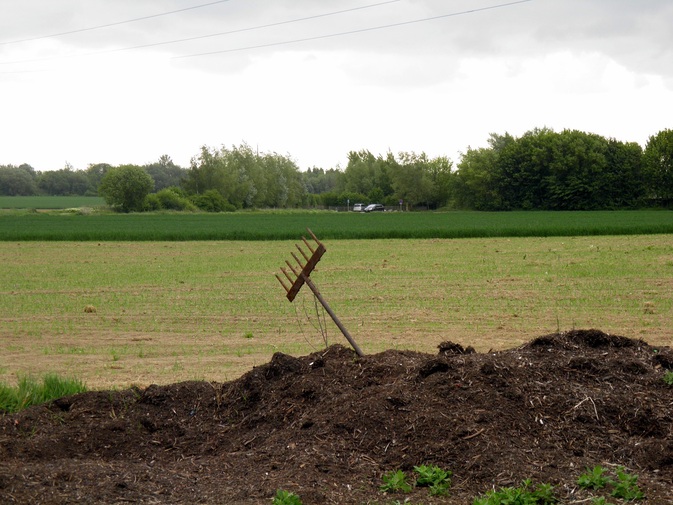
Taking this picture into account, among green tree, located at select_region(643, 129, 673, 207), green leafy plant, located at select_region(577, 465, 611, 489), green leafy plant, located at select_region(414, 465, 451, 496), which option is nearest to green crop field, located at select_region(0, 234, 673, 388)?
green leafy plant, located at select_region(414, 465, 451, 496)

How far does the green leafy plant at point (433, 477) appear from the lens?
5434mm

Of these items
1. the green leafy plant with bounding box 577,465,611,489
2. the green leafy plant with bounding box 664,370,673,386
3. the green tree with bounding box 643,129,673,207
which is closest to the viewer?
the green leafy plant with bounding box 577,465,611,489

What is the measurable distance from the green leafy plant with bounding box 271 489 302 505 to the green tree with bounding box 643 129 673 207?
96826mm

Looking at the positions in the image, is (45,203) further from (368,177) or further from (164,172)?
(368,177)

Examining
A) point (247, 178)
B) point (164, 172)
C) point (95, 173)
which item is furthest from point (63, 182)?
point (247, 178)

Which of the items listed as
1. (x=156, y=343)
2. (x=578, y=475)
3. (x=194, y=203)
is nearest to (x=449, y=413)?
(x=578, y=475)

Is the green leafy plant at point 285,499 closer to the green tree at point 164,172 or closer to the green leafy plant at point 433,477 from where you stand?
the green leafy plant at point 433,477

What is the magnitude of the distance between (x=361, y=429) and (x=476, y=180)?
104 metres

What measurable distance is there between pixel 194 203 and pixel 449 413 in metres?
101

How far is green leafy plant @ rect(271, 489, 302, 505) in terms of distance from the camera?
5.02m

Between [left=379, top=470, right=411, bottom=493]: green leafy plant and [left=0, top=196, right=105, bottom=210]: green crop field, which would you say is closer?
[left=379, top=470, right=411, bottom=493]: green leafy plant

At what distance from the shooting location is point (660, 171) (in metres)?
93.8

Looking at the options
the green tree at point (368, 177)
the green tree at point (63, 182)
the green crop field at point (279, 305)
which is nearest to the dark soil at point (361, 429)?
the green crop field at point (279, 305)

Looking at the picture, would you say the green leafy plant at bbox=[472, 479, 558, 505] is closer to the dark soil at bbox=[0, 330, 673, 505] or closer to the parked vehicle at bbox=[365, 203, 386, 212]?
the dark soil at bbox=[0, 330, 673, 505]
